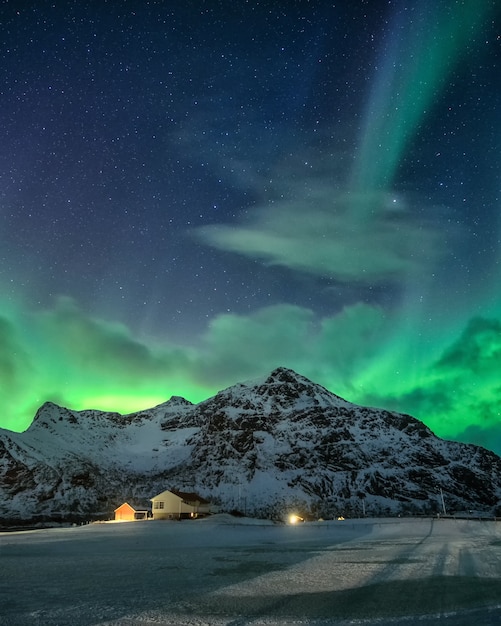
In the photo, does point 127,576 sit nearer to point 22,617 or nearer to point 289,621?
Result: point 22,617

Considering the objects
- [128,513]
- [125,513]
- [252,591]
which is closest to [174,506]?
[128,513]

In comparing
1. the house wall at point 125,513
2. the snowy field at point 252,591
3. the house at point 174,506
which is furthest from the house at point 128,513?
the snowy field at point 252,591

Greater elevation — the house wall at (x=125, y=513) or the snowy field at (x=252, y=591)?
the snowy field at (x=252, y=591)

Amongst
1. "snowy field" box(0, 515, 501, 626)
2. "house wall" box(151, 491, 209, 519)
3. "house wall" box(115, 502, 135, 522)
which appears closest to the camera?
"snowy field" box(0, 515, 501, 626)

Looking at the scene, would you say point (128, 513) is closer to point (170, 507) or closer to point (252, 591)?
point (170, 507)

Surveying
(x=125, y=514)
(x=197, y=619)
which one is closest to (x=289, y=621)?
(x=197, y=619)

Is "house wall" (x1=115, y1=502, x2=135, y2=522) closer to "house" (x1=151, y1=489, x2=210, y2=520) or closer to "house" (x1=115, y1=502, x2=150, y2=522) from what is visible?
"house" (x1=115, y1=502, x2=150, y2=522)

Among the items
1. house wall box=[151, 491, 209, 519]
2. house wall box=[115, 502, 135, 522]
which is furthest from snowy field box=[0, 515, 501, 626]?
house wall box=[115, 502, 135, 522]

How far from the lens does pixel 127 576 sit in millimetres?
21109

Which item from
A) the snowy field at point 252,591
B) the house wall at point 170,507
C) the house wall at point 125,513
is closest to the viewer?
the snowy field at point 252,591

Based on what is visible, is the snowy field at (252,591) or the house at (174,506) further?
the house at (174,506)

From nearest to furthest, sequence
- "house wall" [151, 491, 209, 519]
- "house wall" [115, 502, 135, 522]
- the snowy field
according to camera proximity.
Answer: the snowy field
"house wall" [151, 491, 209, 519]
"house wall" [115, 502, 135, 522]

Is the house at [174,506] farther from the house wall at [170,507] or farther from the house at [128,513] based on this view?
the house at [128,513]

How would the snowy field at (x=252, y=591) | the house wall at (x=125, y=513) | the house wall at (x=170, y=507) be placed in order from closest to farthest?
the snowy field at (x=252, y=591) → the house wall at (x=170, y=507) → the house wall at (x=125, y=513)
